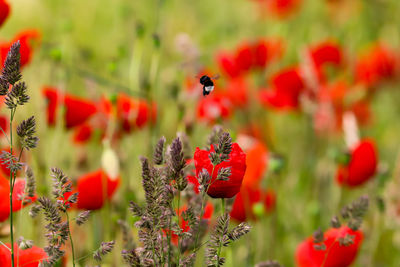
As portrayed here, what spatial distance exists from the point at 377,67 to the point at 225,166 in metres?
1.38

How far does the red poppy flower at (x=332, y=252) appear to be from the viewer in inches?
23.8

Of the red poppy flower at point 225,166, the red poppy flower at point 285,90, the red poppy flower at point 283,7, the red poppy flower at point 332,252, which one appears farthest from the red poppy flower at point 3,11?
the red poppy flower at point 283,7

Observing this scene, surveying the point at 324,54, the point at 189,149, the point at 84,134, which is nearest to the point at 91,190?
the point at 189,149

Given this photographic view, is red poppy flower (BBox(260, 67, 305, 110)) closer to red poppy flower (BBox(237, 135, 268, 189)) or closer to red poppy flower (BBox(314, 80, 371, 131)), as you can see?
red poppy flower (BBox(314, 80, 371, 131))

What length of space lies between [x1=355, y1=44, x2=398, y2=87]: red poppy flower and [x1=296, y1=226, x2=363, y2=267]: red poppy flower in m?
1.08

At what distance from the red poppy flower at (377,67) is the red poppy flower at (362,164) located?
27.7 inches

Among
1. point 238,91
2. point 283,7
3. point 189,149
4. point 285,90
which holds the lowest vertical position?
point 189,149

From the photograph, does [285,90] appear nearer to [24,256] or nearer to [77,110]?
[77,110]

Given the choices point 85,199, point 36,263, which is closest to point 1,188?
point 36,263

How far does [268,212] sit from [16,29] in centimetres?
157

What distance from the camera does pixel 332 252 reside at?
632 mm

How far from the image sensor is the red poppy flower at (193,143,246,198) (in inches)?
18.5

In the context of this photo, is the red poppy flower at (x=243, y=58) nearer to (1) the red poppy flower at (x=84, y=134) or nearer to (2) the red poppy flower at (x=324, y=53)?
(2) the red poppy flower at (x=324, y=53)

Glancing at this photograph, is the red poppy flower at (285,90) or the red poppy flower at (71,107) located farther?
the red poppy flower at (285,90)
